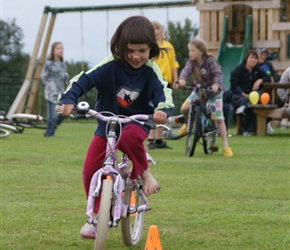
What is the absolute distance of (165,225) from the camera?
616 centimetres

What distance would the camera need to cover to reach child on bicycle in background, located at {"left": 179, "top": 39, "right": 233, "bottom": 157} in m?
11.8

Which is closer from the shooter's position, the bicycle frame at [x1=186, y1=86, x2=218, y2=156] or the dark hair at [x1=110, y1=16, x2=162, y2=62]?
the dark hair at [x1=110, y1=16, x2=162, y2=62]

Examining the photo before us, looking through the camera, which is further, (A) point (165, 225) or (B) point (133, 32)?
(A) point (165, 225)

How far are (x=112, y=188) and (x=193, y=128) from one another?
25.2ft

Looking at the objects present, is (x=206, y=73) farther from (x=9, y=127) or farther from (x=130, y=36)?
(x=9, y=127)

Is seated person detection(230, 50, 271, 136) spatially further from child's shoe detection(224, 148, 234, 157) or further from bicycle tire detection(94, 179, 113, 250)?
bicycle tire detection(94, 179, 113, 250)

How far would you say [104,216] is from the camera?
4.66 metres

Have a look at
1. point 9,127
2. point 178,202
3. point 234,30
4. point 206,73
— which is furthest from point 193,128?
point 234,30

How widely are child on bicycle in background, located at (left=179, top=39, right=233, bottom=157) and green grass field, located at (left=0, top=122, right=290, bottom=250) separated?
643 mm

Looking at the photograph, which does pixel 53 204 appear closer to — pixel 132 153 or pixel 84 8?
pixel 132 153

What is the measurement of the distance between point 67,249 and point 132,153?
711 mm

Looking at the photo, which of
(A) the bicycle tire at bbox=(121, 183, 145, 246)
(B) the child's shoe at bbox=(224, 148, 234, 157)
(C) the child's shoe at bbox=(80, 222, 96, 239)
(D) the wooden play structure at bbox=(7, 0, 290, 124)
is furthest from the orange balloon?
(C) the child's shoe at bbox=(80, 222, 96, 239)

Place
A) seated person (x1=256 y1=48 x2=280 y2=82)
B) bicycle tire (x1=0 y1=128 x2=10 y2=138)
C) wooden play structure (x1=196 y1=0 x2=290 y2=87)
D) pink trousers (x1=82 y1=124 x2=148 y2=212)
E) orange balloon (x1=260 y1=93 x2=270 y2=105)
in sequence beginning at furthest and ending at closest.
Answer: wooden play structure (x1=196 y1=0 x2=290 y2=87), seated person (x1=256 y1=48 x2=280 y2=82), orange balloon (x1=260 y1=93 x2=270 y2=105), bicycle tire (x1=0 y1=128 x2=10 y2=138), pink trousers (x1=82 y1=124 x2=148 y2=212)

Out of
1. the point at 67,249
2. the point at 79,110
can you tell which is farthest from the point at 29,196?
the point at 79,110
